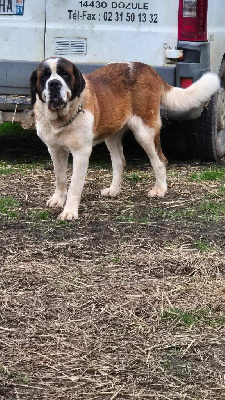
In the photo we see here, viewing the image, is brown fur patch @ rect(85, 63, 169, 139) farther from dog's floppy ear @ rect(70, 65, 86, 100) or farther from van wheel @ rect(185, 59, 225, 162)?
van wheel @ rect(185, 59, 225, 162)

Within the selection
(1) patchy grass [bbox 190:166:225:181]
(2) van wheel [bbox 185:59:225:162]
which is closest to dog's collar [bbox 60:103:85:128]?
(1) patchy grass [bbox 190:166:225:181]

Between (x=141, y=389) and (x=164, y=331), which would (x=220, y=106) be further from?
(x=141, y=389)

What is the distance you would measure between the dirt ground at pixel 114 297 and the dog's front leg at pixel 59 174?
0.49ft

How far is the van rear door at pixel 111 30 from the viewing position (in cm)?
819

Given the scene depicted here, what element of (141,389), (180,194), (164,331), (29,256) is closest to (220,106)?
(180,194)

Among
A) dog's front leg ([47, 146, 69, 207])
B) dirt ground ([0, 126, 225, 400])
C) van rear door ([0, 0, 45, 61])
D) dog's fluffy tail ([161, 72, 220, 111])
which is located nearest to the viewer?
dirt ground ([0, 126, 225, 400])

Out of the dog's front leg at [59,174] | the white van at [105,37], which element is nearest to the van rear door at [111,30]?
the white van at [105,37]

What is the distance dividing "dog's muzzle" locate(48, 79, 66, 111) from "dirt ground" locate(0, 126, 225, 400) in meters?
0.85

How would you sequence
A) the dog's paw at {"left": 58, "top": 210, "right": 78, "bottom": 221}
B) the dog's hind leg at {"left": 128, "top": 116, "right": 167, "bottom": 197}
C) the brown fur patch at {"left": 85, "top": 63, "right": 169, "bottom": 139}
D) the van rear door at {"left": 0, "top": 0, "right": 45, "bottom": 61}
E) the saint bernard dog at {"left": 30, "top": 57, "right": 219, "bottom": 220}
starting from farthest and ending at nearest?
the van rear door at {"left": 0, "top": 0, "right": 45, "bottom": 61} < the dog's hind leg at {"left": 128, "top": 116, "right": 167, "bottom": 197} < the brown fur patch at {"left": 85, "top": 63, "right": 169, "bottom": 139} < the dog's paw at {"left": 58, "top": 210, "right": 78, "bottom": 221} < the saint bernard dog at {"left": 30, "top": 57, "right": 219, "bottom": 220}

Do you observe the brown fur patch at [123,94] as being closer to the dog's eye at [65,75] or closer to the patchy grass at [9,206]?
the dog's eye at [65,75]

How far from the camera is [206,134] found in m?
8.93

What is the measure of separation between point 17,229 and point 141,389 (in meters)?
2.78

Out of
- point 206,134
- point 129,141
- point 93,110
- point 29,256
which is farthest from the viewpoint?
point 129,141

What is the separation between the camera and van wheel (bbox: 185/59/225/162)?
882 centimetres
